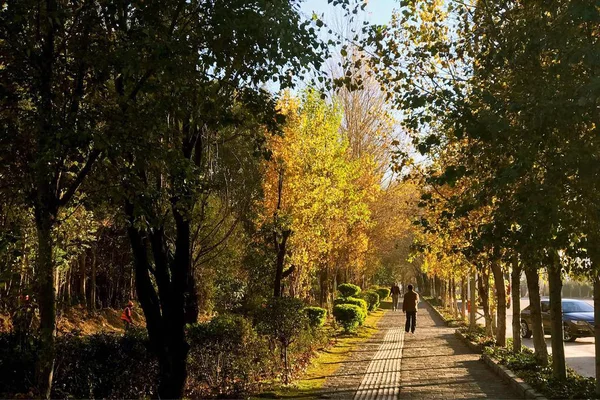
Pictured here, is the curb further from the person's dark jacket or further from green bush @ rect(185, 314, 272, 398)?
the person's dark jacket

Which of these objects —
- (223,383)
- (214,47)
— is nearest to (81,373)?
(223,383)

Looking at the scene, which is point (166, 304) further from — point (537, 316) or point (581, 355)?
point (581, 355)

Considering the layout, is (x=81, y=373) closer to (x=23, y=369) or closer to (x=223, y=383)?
(x=23, y=369)

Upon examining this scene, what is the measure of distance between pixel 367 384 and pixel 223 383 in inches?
112

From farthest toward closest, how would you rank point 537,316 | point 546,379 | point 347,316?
point 347,316, point 537,316, point 546,379

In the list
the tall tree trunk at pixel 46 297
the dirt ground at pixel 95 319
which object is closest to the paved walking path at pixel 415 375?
the tall tree trunk at pixel 46 297

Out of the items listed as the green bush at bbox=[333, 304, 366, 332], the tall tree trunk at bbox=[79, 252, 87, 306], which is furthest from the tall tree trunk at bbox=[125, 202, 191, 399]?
the tall tree trunk at bbox=[79, 252, 87, 306]

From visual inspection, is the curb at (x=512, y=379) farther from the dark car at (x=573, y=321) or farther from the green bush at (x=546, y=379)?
the dark car at (x=573, y=321)

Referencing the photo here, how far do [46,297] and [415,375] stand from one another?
8527mm

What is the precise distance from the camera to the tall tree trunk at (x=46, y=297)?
5.66 m

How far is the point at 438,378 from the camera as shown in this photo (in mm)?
12039

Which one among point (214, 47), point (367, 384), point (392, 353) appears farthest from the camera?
point (392, 353)

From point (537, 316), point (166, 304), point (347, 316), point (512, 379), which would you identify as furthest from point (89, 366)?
point (347, 316)

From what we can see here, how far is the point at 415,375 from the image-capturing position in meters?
12.5
